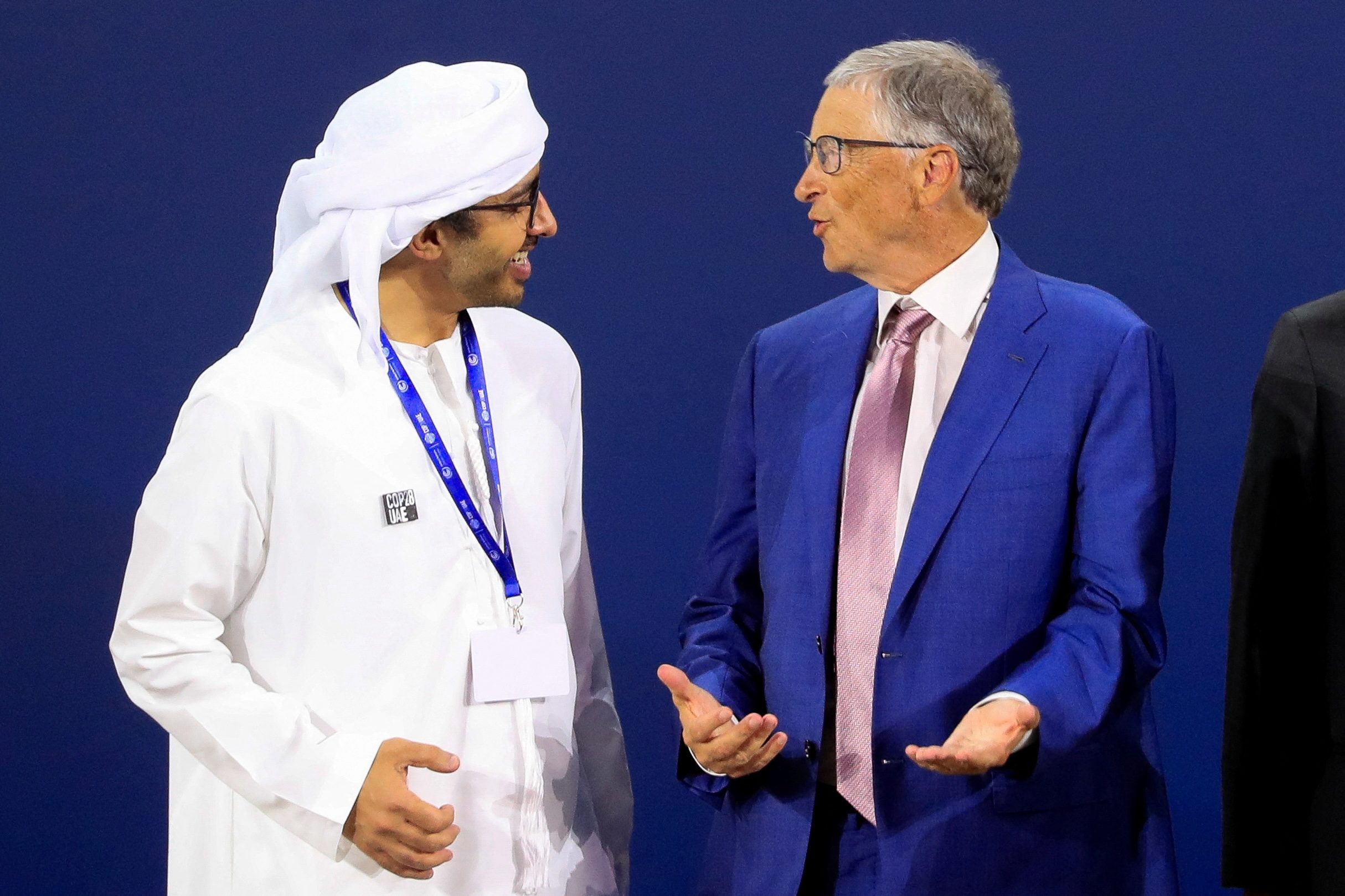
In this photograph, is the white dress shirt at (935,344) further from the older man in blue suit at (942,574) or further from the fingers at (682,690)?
the fingers at (682,690)

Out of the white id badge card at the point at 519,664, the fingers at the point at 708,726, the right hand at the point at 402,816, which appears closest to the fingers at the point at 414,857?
the right hand at the point at 402,816

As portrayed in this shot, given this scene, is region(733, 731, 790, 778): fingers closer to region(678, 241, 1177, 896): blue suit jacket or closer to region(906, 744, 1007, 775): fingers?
region(678, 241, 1177, 896): blue suit jacket

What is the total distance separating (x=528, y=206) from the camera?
237 cm

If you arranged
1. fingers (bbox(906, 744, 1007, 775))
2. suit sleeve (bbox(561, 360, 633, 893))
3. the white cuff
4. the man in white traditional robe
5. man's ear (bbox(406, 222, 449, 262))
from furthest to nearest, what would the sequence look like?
suit sleeve (bbox(561, 360, 633, 893)) → man's ear (bbox(406, 222, 449, 262)) → the man in white traditional robe → the white cuff → fingers (bbox(906, 744, 1007, 775))

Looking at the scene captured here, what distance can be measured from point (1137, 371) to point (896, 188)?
0.50 meters

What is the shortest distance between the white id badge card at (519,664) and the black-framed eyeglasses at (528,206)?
660 mm

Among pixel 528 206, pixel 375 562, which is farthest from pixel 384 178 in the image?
pixel 375 562

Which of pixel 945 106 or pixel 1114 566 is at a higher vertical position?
pixel 945 106

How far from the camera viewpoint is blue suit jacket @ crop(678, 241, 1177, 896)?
211 cm

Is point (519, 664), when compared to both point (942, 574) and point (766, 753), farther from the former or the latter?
point (942, 574)

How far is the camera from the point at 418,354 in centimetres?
233

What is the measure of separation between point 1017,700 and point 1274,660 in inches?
13.3

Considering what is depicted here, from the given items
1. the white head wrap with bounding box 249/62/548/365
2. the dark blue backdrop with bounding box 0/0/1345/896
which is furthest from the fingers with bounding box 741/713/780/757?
the dark blue backdrop with bounding box 0/0/1345/896

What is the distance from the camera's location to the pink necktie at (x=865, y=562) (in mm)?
2195
